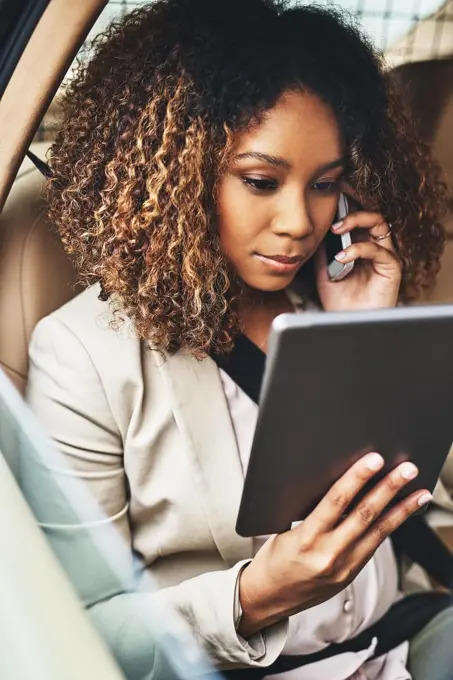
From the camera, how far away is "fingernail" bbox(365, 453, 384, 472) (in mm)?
811

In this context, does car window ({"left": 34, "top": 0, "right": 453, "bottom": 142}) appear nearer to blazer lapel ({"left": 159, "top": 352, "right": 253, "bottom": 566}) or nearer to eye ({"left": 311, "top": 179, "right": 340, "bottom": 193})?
eye ({"left": 311, "top": 179, "right": 340, "bottom": 193})

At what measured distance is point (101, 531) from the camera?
3.04 ft

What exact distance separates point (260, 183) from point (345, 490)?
14.6 inches

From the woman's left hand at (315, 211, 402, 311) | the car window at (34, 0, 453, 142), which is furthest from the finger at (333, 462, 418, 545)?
Answer: the car window at (34, 0, 453, 142)

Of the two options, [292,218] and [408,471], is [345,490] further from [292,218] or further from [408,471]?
[292,218]

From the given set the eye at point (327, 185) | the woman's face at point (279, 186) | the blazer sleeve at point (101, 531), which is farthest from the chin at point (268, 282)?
the blazer sleeve at point (101, 531)

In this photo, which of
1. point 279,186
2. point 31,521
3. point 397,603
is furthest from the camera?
point 397,603

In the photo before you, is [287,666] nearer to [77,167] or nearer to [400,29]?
[77,167]

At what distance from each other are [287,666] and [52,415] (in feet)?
1.48

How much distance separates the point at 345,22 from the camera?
3.38 ft

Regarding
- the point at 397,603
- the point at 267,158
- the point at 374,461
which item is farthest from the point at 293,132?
the point at 397,603

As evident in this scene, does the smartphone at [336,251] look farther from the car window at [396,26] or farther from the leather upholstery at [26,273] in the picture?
the leather upholstery at [26,273]

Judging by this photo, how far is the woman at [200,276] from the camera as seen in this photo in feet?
2.99

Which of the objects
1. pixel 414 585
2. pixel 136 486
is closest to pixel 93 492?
pixel 136 486
